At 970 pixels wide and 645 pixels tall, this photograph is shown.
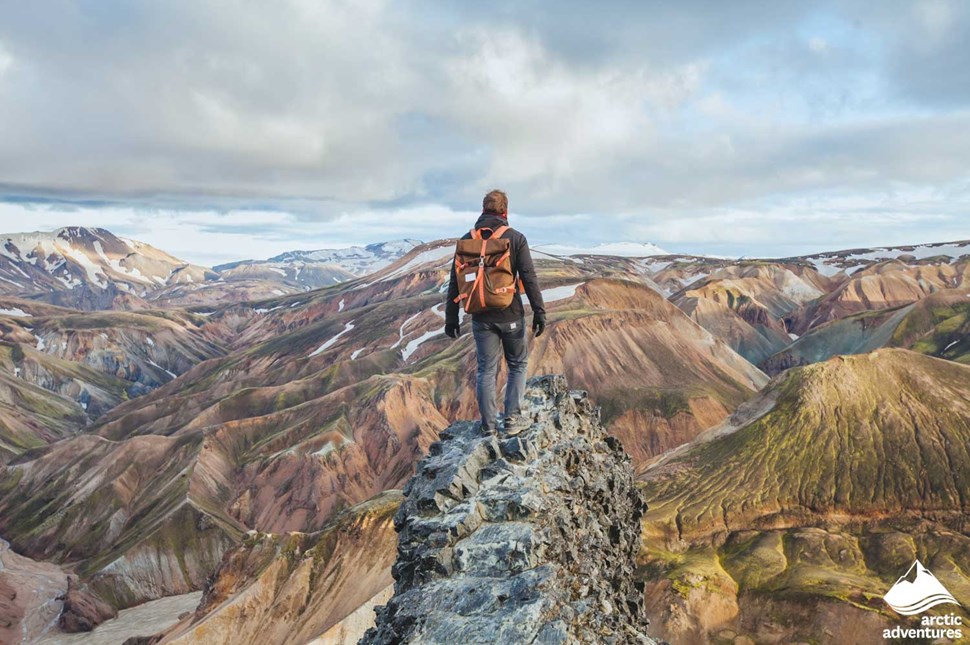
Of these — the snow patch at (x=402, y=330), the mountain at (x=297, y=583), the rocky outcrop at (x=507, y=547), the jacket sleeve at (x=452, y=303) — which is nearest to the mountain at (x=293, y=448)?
the snow patch at (x=402, y=330)

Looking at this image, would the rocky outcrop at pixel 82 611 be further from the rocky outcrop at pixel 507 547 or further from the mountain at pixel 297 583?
the rocky outcrop at pixel 507 547

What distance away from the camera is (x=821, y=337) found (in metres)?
157

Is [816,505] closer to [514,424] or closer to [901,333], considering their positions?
[514,424]

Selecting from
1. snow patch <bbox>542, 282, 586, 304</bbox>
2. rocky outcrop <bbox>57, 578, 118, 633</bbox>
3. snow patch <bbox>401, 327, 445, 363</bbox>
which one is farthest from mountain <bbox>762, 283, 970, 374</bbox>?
rocky outcrop <bbox>57, 578, 118, 633</bbox>

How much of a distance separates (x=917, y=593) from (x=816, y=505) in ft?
43.5

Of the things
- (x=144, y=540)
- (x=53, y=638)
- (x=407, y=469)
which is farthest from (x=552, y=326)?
(x=53, y=638)

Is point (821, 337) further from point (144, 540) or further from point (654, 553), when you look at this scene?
point (144, 540)

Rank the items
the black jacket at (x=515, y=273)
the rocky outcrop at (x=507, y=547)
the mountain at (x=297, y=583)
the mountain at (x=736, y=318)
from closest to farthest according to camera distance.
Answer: the rocky outcrop at (x=507, y=547)
the black jacket at (x=515, y=273)
the mountain at (x=297, y=583)
the mountain at (x=736, y=318)

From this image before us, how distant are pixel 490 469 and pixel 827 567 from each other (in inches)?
2192

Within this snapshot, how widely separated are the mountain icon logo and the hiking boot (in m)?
49.7

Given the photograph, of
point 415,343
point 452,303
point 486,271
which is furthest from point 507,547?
point 415,343

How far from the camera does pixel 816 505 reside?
62.2 m

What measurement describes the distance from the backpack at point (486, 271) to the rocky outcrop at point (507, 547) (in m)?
2.60

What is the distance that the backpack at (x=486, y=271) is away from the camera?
29.1ft
